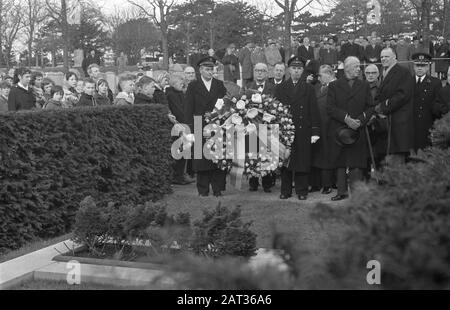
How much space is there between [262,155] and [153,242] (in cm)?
404

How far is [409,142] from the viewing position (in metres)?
9.09

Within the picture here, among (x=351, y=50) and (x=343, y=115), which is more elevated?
(x=351, y=50)

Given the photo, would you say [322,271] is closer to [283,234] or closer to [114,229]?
[283,234]

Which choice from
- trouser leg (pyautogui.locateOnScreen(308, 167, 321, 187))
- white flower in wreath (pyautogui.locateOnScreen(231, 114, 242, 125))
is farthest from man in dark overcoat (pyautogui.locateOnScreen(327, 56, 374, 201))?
white flower in wreath (pyautogui.locateOnScreen(231, 114, 242, 125))

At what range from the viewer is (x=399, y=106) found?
8992 mm

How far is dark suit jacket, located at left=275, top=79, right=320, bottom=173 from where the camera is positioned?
9500 millimetres

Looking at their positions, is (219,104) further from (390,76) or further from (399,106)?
(399,106)

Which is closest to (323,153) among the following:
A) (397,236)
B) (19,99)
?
(19,99)

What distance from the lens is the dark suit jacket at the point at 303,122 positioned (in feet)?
31.2

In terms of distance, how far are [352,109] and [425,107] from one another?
1339mm

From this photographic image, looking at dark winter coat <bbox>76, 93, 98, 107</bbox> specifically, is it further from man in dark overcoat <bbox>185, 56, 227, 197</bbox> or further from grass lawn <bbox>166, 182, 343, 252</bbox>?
grass lawn <bbox>166, 182, 343, 252</bbox>
